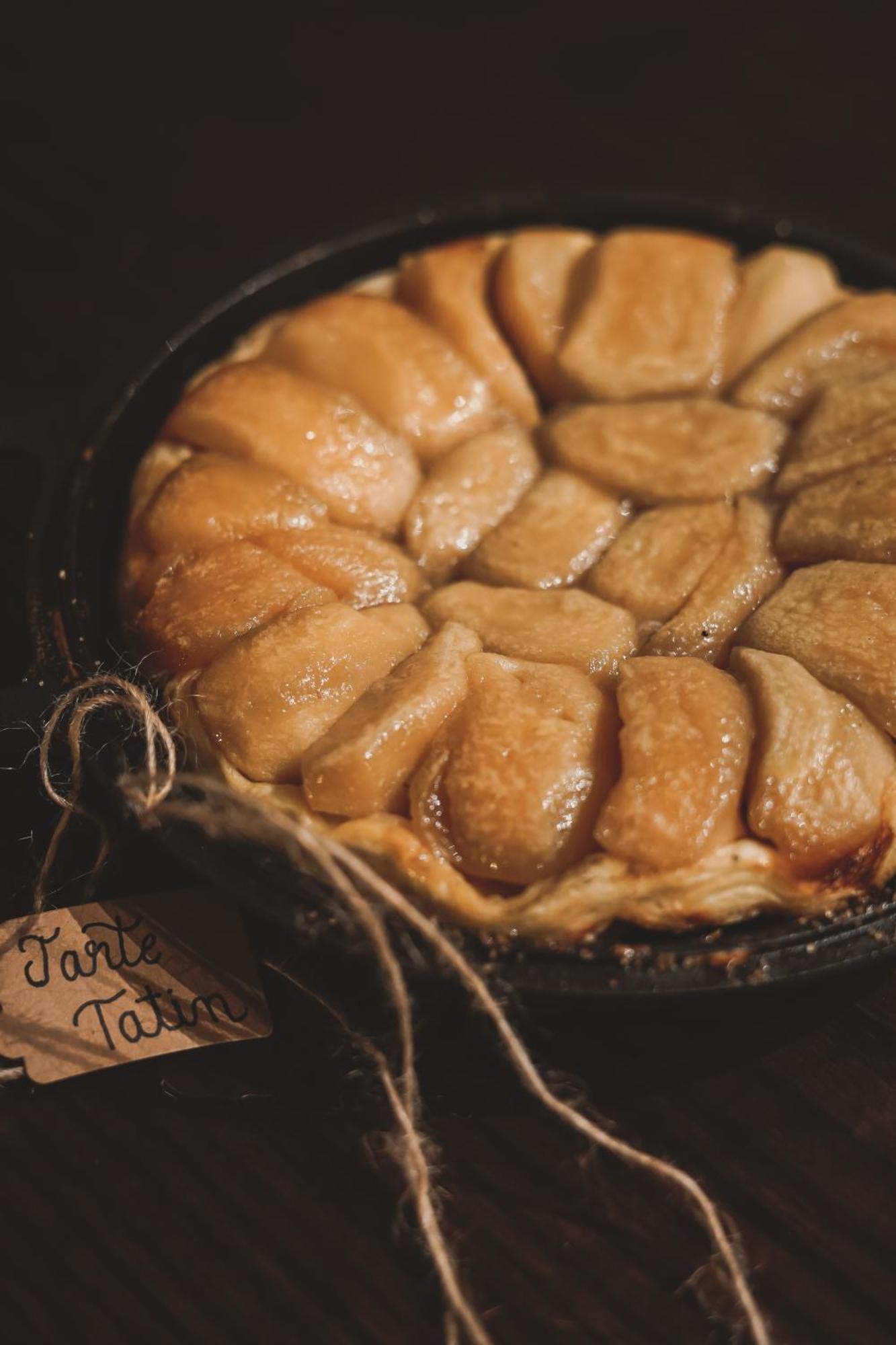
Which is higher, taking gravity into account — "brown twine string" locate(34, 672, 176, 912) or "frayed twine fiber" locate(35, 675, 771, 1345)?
"brown twine string" locate(34, 672, 176, 912)

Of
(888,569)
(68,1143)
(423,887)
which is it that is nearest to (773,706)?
(888,569)

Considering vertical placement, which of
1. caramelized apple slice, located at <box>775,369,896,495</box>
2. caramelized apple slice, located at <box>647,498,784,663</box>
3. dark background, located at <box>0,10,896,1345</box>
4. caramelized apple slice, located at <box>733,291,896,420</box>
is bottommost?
dark background, located at <box>0,10,896,1345</box>

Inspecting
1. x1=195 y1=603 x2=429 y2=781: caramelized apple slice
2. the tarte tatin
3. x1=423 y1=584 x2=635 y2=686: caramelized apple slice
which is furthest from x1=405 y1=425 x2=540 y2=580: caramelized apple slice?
x1=195 y1=603 x2=429 y2=781: caramelized apple slice

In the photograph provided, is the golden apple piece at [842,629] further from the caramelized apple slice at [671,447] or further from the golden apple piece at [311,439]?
the golden apple piece at [311,439]

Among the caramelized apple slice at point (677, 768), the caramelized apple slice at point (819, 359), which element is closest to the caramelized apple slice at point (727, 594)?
the caramelized apple slice at point (677, 768)

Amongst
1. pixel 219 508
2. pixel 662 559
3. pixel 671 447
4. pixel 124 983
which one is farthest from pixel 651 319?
pixel 124 983

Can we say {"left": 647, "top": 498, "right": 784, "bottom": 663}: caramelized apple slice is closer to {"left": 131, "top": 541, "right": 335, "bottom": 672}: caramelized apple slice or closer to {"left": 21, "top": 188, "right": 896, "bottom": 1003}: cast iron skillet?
{"left": 21, "top": 188, "right": 896, "bottom": 1003}: cast iron skillet

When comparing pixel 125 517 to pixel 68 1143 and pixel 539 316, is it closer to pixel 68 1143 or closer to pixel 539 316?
pixel 539 316
